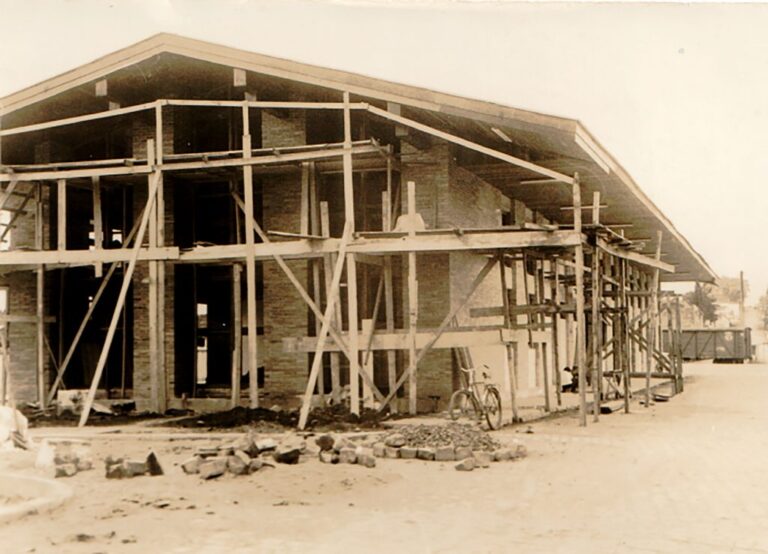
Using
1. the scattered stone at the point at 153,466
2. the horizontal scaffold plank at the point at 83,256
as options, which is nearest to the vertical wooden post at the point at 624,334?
the horizontal scaffold plank at the point at 83,256

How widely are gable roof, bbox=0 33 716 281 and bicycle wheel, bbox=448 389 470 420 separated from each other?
4.34m

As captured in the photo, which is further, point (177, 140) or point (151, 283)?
point (177, 140)

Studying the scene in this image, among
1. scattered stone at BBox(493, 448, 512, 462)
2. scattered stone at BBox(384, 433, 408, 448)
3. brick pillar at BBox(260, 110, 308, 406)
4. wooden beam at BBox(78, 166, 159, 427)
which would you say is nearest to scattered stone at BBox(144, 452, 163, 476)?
scattered stone at BBox(384, 433, 408, 448)

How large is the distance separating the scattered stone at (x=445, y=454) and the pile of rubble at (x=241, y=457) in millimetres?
1657

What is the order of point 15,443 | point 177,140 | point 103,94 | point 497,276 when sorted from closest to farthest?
point 15,443 < point 103,94 < point 177,140 < point 497,276

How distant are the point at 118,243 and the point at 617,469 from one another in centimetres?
1465

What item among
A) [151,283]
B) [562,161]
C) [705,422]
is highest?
[562,161]

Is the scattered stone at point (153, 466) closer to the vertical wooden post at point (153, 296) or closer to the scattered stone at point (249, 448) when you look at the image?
the scattered stone at point (249, 448)

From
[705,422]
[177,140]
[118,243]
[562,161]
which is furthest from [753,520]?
[118,243]

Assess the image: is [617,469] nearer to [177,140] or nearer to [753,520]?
[753,520]

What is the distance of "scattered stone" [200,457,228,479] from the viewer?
946 centimetres

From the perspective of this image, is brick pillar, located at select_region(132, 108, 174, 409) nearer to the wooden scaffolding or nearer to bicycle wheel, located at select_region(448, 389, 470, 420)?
the wooden scaffolding

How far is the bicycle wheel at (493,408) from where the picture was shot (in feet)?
43.1

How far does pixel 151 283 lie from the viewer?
15.6 metres
